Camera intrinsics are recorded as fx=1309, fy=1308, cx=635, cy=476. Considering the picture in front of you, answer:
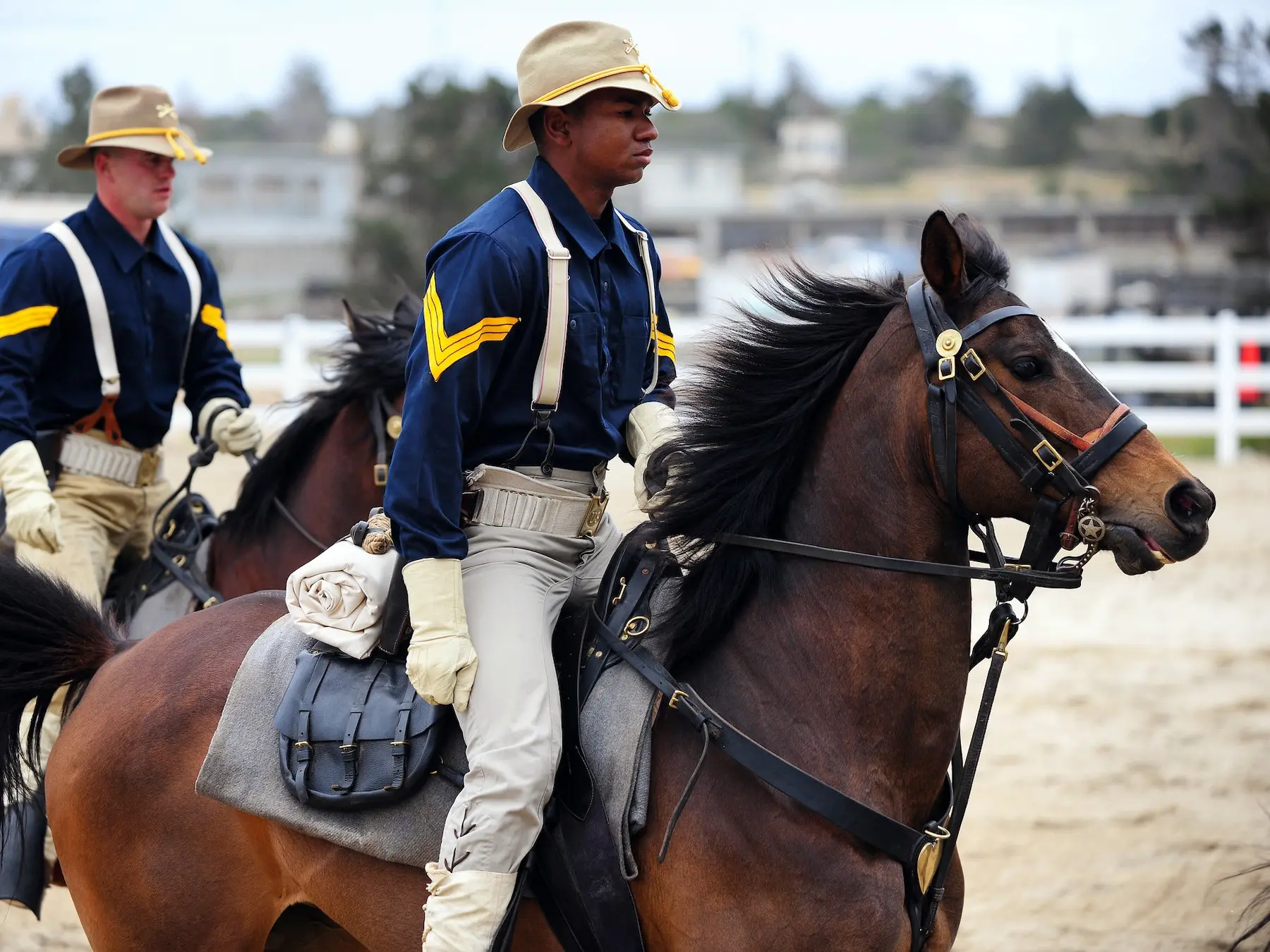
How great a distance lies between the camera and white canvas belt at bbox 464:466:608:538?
310 centimetres

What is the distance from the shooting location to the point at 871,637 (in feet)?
9.50

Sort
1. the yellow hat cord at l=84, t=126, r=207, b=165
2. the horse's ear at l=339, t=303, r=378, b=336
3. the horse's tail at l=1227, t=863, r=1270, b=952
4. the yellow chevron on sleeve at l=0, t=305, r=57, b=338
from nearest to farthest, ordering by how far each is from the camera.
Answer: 1. the horse's tail at l=1227, t=863, r=1270, b=952
2. the yellow chevron on sleeve at l=0, t=305, r=57, b=338
3. the yellow hat cord at l=84, t=126, r=207, b=165
4. the horse's ear at l=339, t=303, r=378, b=336

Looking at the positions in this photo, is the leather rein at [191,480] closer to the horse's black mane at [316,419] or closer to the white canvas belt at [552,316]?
the horse's black mane at [316,419]

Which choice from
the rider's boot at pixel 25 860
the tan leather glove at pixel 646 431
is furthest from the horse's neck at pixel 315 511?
the tan leather glove at pixel 646 431

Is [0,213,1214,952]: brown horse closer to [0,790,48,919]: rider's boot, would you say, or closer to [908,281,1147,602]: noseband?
[908,281,1147,602]: noseband

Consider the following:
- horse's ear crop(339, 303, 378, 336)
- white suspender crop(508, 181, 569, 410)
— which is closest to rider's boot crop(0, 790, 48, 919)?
white suspender crop(508, 181, 569, 410)

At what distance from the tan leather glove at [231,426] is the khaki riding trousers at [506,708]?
2639 millimetres

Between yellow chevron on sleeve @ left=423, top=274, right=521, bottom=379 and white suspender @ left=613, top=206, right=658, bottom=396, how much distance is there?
452 mm

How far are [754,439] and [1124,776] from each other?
4681 mm

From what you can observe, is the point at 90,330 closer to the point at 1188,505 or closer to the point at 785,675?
the point at 785,675

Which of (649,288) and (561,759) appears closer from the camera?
(561,759)

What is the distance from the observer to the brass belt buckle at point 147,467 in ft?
17.0

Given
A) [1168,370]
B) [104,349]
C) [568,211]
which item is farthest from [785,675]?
[1168,370]

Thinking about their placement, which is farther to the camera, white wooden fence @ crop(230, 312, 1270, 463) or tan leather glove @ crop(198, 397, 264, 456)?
white wooden fence @ crop(230, 312, 1270, 463)
